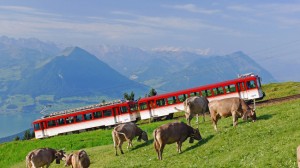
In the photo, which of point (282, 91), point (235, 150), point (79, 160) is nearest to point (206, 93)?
point (282, 91)

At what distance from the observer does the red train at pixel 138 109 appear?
183 feet

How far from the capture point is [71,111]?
6775 cm

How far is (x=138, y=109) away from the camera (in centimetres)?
6303

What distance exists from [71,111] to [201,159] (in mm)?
48677

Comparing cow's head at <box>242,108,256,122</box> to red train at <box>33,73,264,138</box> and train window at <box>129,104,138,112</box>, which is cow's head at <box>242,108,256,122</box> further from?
train window at <box>129,104,138,112</box>

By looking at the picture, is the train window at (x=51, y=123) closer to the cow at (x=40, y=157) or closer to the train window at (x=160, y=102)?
the train window at (x=160, y=102)

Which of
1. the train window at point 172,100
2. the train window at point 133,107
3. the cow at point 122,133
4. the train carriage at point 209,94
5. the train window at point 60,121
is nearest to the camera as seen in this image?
the cow at point 122,133

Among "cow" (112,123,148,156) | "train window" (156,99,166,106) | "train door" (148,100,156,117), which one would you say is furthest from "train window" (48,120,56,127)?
"cow" (112,123,148,156)

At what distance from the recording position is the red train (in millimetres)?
55750

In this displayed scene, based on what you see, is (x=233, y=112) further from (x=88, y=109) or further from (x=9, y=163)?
(x=88, y=109)

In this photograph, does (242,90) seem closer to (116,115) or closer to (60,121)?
(116,115)

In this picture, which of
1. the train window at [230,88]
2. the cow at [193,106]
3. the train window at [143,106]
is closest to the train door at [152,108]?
the train window at [143,106]

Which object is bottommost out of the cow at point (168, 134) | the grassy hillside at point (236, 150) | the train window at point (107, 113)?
the grassy hillside at point (236, 150)

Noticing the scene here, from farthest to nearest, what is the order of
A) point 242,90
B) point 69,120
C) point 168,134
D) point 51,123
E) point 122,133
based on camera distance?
point 51,123 → point 69,120 → point 242,90 → point 122,133 → point 168,134
